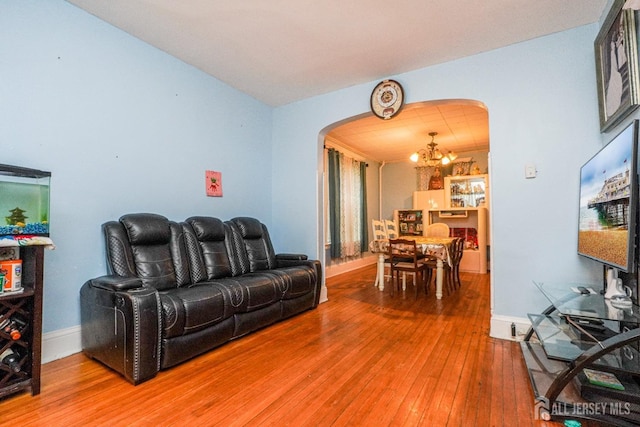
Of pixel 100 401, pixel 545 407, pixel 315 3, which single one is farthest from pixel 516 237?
pixel 100 401

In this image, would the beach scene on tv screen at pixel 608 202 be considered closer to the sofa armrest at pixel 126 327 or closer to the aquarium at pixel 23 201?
the sofa armrest at pixel 126 327

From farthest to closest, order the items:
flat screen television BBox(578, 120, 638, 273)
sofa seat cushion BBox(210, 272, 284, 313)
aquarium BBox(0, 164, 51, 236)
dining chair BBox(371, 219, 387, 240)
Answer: dining chair BBox(371, 219, 387, 240) < sofa seat cushion BBox(210, 272, 284, 313) < aquarium BBox(0, 164, 51, 236) < flat screen television BBox(578, 120, 638, 273)

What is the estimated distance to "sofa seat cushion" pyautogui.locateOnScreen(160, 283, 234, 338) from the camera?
6.64 ft

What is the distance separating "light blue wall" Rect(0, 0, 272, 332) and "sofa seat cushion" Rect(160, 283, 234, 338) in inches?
35.4

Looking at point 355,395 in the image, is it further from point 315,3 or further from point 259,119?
point 259,119

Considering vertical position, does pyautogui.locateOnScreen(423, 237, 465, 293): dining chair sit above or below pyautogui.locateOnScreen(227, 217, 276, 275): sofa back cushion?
below

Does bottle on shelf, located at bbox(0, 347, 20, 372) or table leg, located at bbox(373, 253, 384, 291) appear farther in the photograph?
table leg, located at bbox(373, 253, 384, 291)

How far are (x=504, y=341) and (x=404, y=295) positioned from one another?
5.27 ft

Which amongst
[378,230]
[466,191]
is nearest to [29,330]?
[378,230]

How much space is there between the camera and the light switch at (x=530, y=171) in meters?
2.58

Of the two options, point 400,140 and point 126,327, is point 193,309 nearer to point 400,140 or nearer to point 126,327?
point 126,327

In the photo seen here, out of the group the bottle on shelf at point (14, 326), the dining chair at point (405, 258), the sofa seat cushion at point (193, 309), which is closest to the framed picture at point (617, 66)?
the dining chair at point (405, 258)

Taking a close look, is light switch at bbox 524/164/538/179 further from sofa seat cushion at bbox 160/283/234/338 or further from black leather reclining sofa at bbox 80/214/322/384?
sofa seat cushion at bbox 160/283/234/338

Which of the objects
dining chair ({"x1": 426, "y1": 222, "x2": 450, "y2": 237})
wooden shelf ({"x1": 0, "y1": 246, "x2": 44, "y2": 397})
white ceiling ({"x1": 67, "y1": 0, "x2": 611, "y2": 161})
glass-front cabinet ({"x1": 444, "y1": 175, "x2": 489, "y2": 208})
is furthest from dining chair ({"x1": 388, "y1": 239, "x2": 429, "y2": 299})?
wooden shelf ({"x1": 0, "y1": 246, "x2": 44, "y2": 397})
